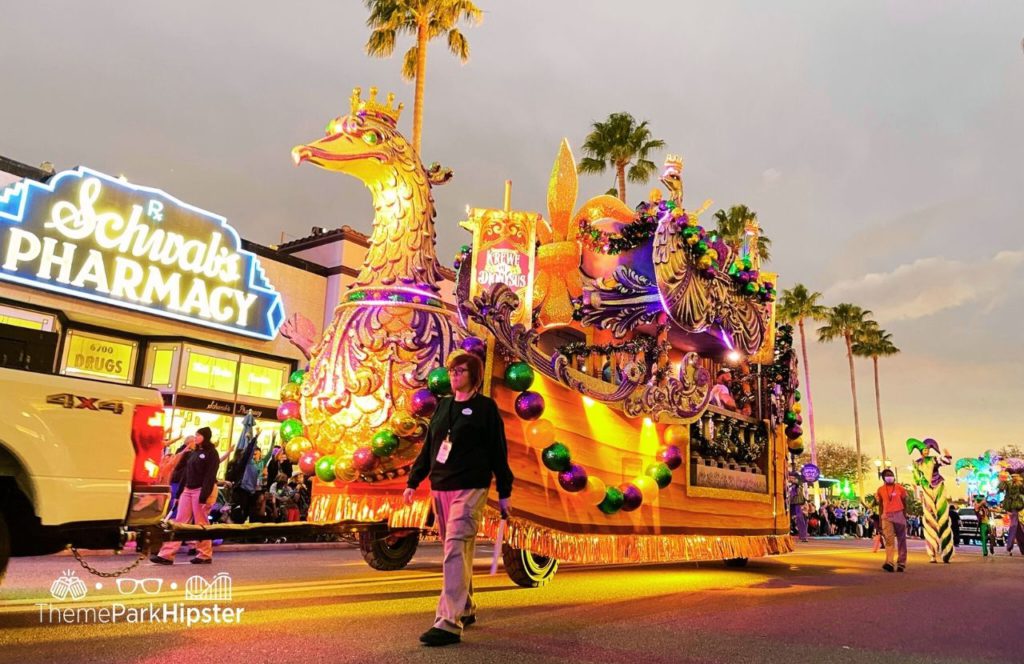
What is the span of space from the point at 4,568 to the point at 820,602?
657 cm

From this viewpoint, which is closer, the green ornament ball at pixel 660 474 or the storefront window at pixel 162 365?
the green ornament ball at pixel 660 474

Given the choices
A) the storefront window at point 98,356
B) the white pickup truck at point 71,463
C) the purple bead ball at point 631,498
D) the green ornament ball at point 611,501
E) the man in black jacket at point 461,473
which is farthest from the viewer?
the storefront window at point 98,356

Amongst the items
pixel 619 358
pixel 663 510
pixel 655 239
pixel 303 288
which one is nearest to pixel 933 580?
pixel 663 510

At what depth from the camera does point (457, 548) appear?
4.55 m

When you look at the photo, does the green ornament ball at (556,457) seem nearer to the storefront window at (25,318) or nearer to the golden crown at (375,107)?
the golden crown at (375,107)

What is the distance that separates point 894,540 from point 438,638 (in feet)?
34.5

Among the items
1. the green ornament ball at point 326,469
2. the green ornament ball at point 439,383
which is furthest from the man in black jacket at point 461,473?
the green ornament ball at point 326,469

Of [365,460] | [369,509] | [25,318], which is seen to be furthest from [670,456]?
[25,318]

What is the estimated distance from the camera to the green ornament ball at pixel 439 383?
257 inches

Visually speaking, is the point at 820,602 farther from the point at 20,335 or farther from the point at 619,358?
the point at 20,335

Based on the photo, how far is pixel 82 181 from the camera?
685 inches

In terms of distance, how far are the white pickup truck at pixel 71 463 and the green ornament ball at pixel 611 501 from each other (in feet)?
15.5

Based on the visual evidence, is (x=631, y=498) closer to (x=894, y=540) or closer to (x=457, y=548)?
(x=457, y=548)

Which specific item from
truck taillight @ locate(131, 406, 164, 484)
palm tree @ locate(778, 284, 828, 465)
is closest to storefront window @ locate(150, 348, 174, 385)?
truck taillight @ locate(131, 406, 164, 484)
